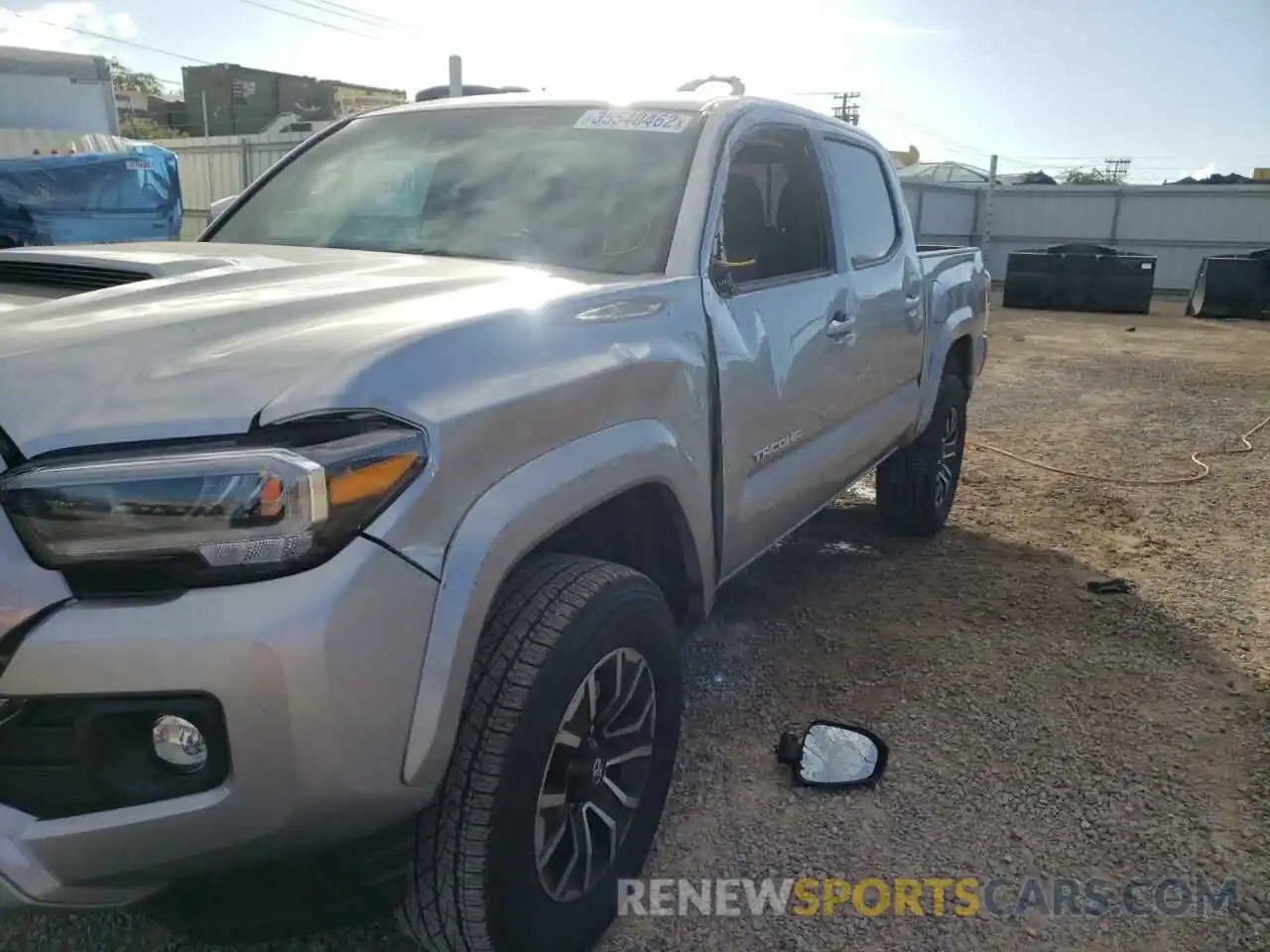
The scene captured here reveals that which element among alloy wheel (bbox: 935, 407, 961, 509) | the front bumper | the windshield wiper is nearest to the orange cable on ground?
alloy wheel (bbox: 935, 407, 961, 509)

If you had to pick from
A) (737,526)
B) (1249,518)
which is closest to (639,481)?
(737,526)

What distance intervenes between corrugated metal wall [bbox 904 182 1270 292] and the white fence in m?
0.02

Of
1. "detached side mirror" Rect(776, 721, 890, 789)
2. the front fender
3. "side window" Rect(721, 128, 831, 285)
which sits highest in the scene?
"side window" Rect(721, 128, 831, 285)

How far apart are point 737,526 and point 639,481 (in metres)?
→ 0.68

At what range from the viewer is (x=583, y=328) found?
2.09 metres

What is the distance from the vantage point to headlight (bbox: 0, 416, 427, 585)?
143cm

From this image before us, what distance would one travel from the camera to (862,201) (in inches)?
155

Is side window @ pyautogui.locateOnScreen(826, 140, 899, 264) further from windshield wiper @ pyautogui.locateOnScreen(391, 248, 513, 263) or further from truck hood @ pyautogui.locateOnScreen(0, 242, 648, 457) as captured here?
truck hood @ pyautogui.locateOnScreen(0, 242, 648, 457)

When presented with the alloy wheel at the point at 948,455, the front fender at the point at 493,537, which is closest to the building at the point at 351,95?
the alloy wheel at the point at 948,455

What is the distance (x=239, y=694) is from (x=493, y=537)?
1.54 ft

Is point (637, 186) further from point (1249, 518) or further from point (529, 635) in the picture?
point (1249, 518)

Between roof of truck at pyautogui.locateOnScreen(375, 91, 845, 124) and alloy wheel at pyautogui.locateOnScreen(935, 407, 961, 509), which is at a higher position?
roof of truck at pyautogui.locateOnScreen(375, 91, 845, 124)

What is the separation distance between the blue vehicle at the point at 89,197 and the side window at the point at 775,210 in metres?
7.99

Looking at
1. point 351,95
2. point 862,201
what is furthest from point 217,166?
point 862,201
